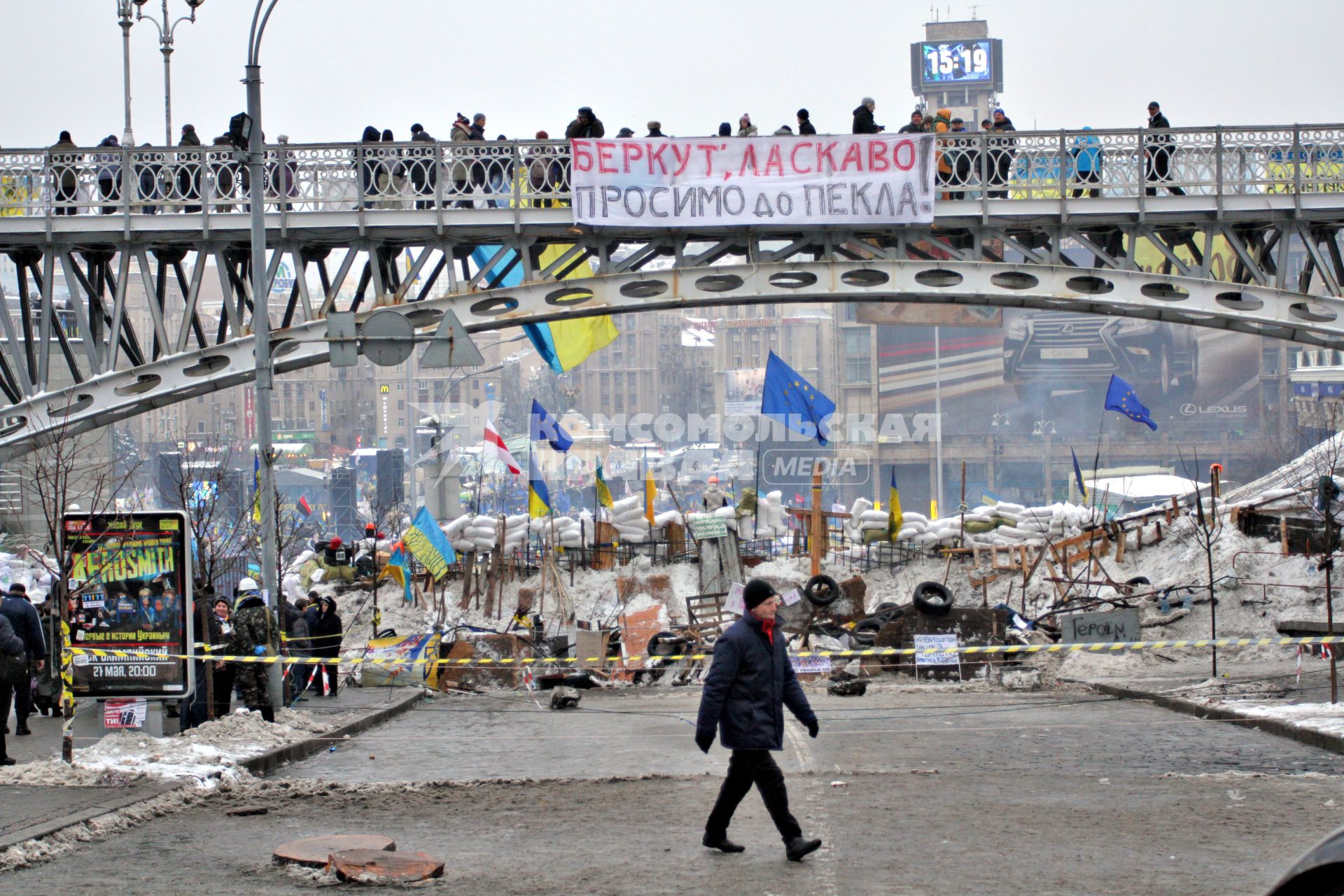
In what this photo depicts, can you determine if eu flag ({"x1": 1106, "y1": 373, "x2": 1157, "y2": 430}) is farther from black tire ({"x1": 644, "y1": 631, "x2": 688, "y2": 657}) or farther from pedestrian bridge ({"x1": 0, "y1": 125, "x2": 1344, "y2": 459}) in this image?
black tire ({"x1": 644, "y1": 631, "x2": 688, "y2": 657})

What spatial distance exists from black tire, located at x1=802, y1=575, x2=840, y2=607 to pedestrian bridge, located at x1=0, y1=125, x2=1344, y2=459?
5.09 meters

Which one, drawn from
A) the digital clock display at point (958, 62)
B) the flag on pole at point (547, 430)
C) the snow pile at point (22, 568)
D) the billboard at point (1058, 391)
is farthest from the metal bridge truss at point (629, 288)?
the digital clock display at point (958, 62)

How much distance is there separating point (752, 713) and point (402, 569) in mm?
26740

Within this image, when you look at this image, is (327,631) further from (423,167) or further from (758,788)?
(758,788)

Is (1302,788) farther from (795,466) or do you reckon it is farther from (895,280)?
(795,466)

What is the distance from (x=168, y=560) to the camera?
43.4ft

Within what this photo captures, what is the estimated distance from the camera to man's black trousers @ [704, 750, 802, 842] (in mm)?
8125

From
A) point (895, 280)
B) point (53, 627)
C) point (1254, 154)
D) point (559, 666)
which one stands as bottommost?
point (559, 666)

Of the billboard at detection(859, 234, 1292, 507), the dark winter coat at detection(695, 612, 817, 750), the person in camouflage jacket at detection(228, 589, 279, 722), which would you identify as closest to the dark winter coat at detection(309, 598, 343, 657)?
the person in camouflage jacket at detection(228, 589, 279, 722)

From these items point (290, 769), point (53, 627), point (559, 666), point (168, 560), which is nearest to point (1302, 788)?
point (290, 769)

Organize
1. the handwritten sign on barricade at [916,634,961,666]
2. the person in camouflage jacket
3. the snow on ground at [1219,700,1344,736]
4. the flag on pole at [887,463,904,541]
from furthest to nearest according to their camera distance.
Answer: the flag on pole at [887,463,904,541] < the handwritten sign on barricade at [916,634,961,666] < the person in camouflage jacket < the snow on ground at [1219,700,1344,736]

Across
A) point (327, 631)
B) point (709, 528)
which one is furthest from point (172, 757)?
point (709, 528)

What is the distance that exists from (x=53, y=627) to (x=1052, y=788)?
1157 centimetres

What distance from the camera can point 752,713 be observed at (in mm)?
8227
